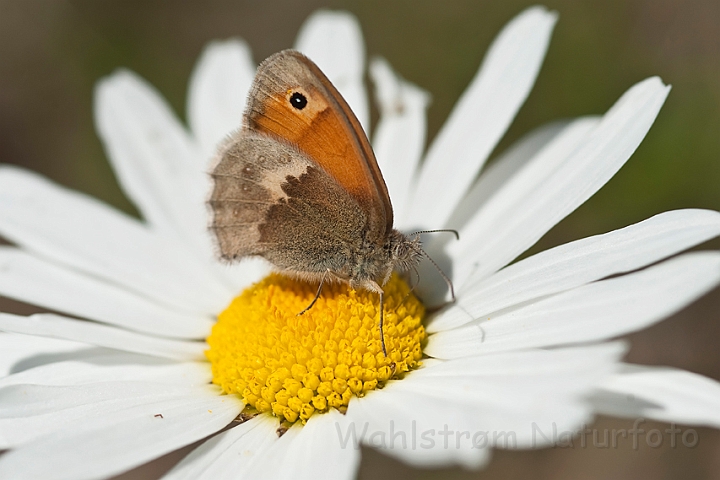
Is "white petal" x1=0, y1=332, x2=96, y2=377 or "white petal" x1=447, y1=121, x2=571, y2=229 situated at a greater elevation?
"white petal" x1=447, y1=121, x2=571, y2=229

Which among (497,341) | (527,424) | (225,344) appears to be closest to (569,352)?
(527,424)

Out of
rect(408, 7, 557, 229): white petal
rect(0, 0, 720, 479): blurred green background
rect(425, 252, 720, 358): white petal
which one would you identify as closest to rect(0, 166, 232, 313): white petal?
rect(408, 7, 557, 229): white petal

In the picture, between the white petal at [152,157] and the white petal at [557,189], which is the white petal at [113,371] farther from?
the white petal at [557,189]

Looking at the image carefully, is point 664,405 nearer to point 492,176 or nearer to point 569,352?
point 569,352

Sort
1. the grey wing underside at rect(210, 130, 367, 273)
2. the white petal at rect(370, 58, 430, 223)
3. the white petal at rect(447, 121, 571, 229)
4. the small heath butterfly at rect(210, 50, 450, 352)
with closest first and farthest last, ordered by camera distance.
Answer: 1. the small heath butterfly at rect(210, 50, 450, 352)
2. the grey wing underside at rect(210, 130, 367, 273)
3. the white petal at rect(447, 121, 571, 229)
4. the white petal at rect(370, 58, 430, 223)

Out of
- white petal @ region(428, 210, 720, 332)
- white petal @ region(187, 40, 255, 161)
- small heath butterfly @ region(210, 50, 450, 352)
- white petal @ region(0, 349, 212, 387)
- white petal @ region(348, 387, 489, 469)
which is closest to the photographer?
white petal @ region(348, 387, 489, 469)

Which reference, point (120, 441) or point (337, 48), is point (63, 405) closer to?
point (120, 441)

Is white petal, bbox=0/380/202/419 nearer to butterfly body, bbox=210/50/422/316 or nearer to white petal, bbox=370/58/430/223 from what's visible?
butterfly body, bbox=210/50/422/316
